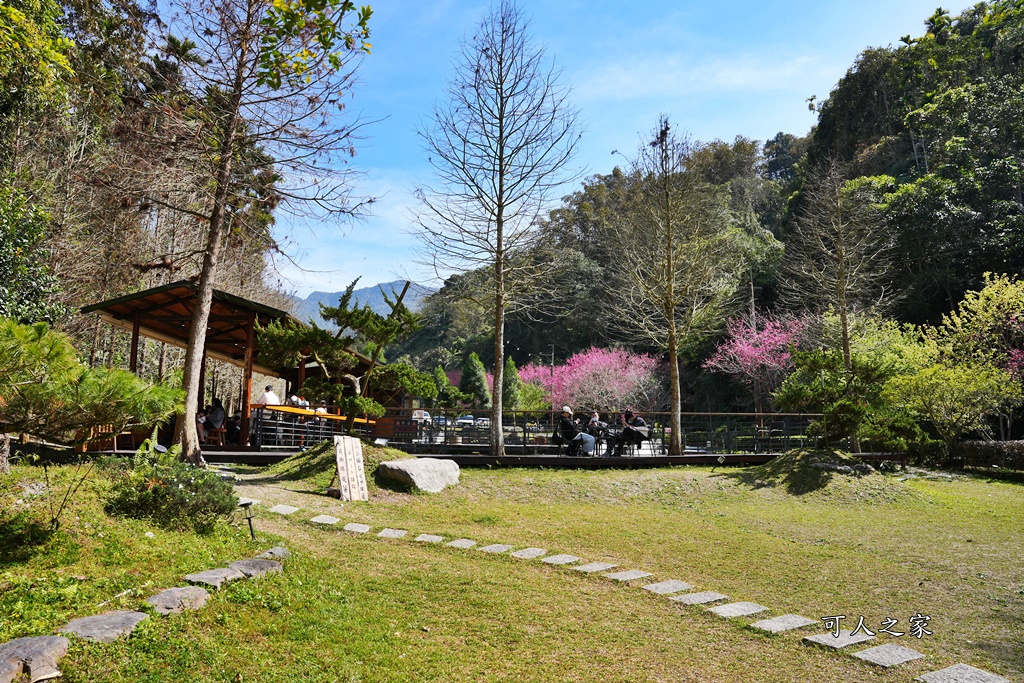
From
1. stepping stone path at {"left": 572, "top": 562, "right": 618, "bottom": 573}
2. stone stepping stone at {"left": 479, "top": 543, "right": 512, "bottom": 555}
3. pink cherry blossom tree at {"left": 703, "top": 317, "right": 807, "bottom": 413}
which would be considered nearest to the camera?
stepping stone path at {"left": 572, "top": 562, "right": 618, "bottom": 573}

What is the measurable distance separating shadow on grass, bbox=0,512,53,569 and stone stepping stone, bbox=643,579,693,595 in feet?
16.4

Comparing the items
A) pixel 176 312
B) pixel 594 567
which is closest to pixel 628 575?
pixel 594 567

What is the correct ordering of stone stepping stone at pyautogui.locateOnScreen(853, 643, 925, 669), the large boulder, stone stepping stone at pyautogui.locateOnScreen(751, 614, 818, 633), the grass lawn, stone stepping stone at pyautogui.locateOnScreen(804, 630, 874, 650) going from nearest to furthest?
the grass lawn
stone stepping stone at pyautogui.locateOnScreen(853, 643, 925, 669)
stone stepping stone at pyautogui.locateOnScreen(804, 630, 874, 650)
stone stepping stone at pyautogui.locateOnScreen(751, 614, 818, 633)
the large boulder

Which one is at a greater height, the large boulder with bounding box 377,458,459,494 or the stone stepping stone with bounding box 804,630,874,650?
the large boulder with bounding box 377,458,459,494

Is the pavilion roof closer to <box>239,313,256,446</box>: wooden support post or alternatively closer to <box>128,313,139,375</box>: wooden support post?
<box>128,313,139,375</box>: wooden support post

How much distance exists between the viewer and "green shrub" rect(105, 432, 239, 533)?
6.46 metres

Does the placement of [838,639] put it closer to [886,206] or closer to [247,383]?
[247,383]

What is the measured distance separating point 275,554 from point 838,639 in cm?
472

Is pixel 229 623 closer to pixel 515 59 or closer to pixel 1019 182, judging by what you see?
pixel 515 59

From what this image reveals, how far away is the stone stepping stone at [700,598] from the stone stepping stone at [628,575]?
0.63m

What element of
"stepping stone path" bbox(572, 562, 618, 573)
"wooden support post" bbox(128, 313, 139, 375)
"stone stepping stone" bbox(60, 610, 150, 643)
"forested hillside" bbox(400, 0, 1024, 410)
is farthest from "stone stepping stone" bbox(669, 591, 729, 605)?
"wooden support post" bbox(128, 313, 139, 375)

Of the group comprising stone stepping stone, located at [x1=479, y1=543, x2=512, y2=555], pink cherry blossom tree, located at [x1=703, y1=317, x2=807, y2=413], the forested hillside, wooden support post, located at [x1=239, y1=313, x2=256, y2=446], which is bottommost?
stone stepping stone, located at [x1=479, y1=543, x2=512, y2=555]

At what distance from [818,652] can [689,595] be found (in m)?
1.45

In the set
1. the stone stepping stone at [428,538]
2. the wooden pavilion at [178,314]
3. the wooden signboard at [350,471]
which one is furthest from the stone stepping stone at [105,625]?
the wooden pavilion at [178,314]
